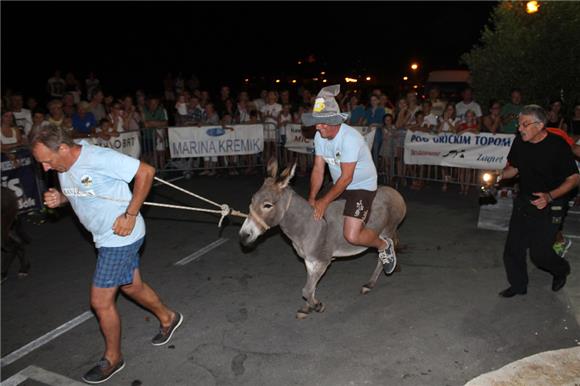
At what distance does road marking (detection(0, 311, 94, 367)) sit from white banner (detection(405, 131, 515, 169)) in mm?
7999

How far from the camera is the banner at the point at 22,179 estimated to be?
8867 millimetres

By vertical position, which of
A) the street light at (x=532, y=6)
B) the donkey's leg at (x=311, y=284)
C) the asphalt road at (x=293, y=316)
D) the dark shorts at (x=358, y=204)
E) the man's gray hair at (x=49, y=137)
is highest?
the street light at (x=532, y=6)

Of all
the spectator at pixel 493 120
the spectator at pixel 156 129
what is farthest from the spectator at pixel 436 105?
the spectator at pixel 156 129

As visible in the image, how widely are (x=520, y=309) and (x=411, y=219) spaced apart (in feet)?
12.0

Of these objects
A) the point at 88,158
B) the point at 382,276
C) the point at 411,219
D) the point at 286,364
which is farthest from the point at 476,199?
the point at 88,158

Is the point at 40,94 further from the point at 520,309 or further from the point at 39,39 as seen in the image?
the point at 520,309

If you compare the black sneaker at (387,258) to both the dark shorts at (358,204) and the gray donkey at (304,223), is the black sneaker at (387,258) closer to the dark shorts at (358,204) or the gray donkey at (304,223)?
the gray donkey at (304,223)

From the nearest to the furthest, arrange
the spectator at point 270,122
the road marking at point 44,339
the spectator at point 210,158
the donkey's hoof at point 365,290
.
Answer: the road marking at point 44,339, the donkey's hoof at point 365,290, the spectator at point 210,158, the spectator at point 270,122

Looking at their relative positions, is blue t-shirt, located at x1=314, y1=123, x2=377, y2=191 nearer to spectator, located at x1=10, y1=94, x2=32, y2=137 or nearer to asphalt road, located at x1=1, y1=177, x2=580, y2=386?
→ asphalt road, located at x1=1, y1=177, x2=580, y2=386

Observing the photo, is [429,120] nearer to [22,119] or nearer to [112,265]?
[112,265]

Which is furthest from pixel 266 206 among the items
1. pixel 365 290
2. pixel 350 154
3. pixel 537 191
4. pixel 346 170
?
pixel 537 191

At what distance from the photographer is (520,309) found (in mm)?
5273

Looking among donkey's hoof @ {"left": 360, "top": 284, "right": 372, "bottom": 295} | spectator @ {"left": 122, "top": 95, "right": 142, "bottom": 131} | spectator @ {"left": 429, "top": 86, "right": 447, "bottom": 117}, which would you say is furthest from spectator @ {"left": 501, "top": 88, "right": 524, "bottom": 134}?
spectator @ {"left": 122, "top": 95, "right": 142, "bottom": 131}

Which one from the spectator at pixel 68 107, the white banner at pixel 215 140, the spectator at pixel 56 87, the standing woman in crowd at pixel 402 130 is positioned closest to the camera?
the standing woman in crowd at pixel 402 130
